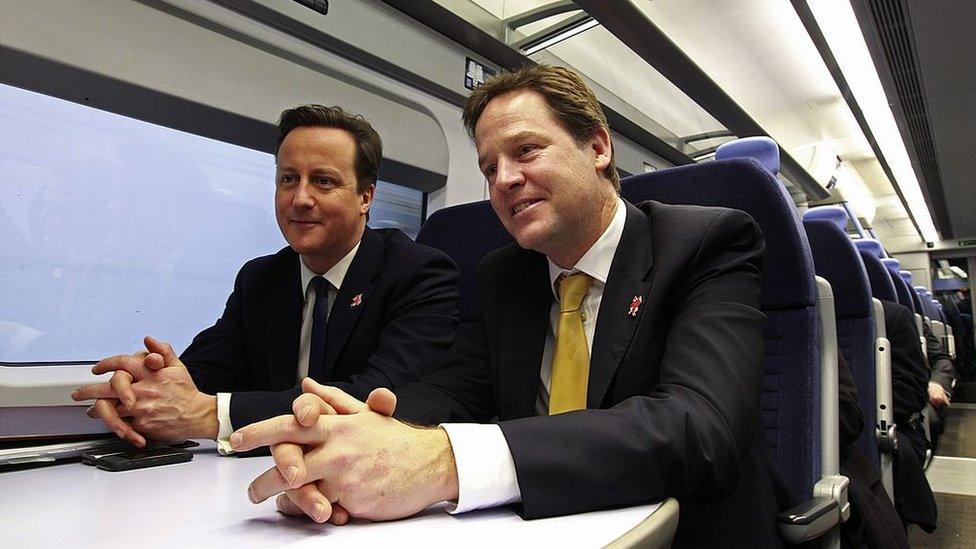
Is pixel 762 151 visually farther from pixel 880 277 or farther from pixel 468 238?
pixel 880 277

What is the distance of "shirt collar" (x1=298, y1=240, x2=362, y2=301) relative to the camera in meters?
1.94

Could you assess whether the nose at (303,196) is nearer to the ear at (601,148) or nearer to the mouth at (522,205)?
the mouth at (522,205)

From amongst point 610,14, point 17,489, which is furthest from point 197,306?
point 610,14

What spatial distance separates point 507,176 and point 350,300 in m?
0.72

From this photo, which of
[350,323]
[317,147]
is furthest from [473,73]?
[350,323]

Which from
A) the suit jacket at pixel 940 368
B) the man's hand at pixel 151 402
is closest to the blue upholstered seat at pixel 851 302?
the man's hand at pixel 151 402

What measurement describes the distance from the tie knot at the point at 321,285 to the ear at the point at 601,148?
37.1 inches

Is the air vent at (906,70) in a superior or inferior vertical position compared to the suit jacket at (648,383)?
superior

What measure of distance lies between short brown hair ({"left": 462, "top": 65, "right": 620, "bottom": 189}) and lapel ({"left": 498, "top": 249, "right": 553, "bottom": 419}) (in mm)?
324

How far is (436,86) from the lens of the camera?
269cm

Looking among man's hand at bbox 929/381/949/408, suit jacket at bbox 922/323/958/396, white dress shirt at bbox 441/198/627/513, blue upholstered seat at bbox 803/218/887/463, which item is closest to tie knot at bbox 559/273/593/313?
white dress shirt at bbox 441/198/627/513

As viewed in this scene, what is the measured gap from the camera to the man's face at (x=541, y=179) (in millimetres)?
1344

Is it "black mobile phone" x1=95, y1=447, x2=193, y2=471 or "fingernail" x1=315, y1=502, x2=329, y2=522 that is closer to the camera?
"fingernail" x1=315, y1=502, x2=329, y2=522

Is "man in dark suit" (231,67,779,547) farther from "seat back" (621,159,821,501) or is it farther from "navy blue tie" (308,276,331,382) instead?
"navy blue tie" (308,276,331,382)
